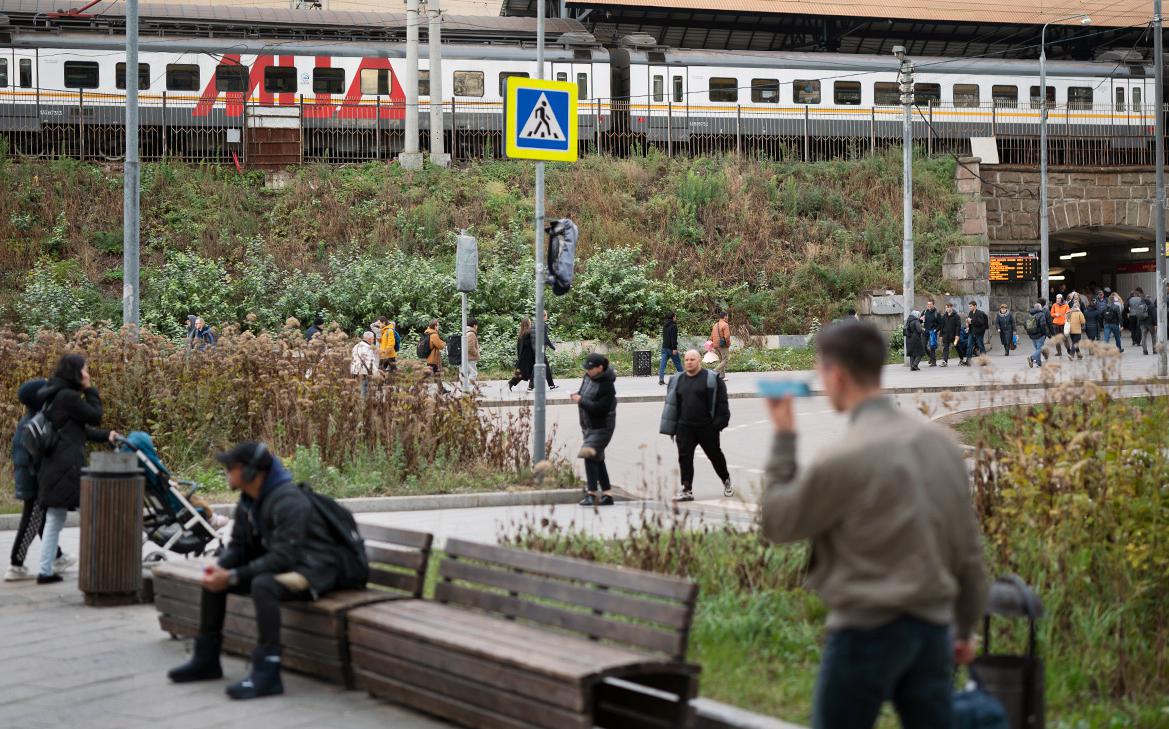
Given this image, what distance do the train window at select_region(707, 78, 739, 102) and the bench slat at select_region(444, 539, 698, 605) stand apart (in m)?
36.9

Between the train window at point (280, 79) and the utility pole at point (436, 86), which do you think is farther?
the train window at point (280, 79)

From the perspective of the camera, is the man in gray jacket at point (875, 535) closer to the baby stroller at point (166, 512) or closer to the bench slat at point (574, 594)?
the bench slat at point (574, 594)

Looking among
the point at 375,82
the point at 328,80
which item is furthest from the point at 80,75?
the point at 375,82

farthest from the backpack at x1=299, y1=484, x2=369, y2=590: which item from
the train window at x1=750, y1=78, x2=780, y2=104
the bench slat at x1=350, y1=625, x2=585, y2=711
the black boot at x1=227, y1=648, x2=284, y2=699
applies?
the train window at x1=750, y1=78, x2=780, y2=104

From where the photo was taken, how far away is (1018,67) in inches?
1722

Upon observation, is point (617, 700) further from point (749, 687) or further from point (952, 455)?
point (952, 455)

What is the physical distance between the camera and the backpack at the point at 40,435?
32.2 ft

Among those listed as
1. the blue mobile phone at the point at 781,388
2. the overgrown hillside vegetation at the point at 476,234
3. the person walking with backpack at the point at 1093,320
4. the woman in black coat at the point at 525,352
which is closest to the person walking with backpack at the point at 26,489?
the blue mobile phone at the point at 781,388

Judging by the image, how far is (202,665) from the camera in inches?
275

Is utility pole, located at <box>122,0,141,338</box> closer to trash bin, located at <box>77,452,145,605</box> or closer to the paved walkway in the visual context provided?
trash bin, located at <box>77,452,145,605</box>

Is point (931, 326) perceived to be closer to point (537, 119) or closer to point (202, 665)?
point (537, 119)

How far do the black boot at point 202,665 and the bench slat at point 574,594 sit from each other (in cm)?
133

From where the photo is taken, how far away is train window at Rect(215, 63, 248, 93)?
38938mm

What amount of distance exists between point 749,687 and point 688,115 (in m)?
37.3
